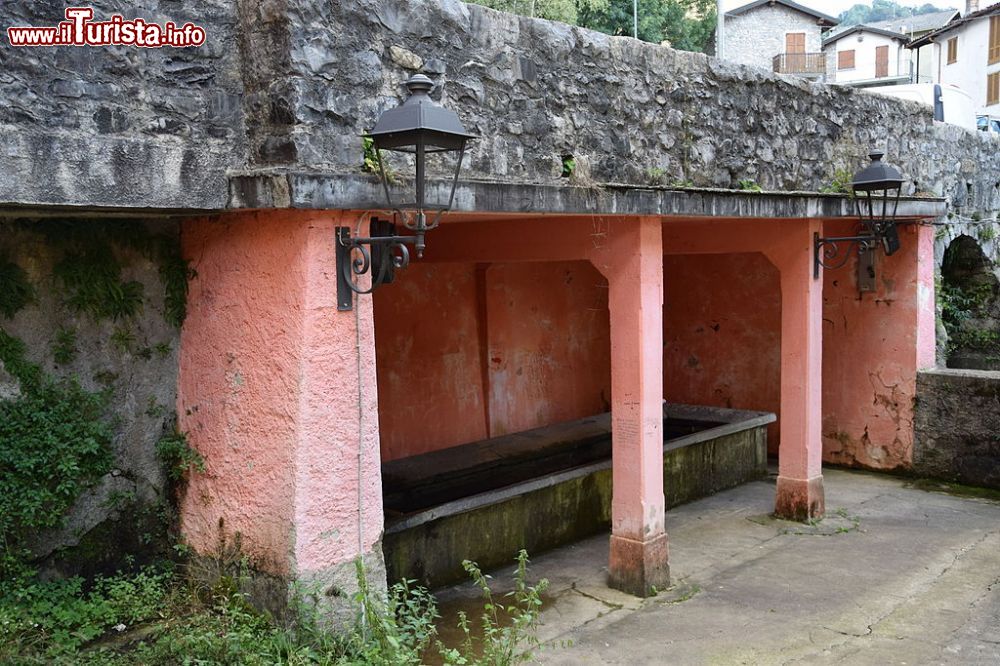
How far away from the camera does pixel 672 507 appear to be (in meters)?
8.31

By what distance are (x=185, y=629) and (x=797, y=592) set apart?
3998 millimetres

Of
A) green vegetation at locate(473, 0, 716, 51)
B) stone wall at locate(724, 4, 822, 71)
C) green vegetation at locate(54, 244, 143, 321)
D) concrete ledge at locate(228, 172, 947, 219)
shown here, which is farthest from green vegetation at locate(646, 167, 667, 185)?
stone wall at locate(724, 4, 822, 71)

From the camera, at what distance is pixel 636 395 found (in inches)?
233

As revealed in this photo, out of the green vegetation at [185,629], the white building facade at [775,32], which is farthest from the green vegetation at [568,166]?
the white building facade at [775,32]

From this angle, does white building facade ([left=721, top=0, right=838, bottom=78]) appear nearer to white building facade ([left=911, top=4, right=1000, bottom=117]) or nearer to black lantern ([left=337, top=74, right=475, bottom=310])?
white building facade ([left=911, top=4, right=1000, bottom=117])

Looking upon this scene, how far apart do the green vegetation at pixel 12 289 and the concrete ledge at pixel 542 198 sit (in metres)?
1.02

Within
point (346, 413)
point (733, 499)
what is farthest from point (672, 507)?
point (346, 413)

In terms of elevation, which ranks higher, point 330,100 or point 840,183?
point 330,100

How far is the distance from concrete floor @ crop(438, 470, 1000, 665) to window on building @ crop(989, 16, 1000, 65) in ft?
74.5

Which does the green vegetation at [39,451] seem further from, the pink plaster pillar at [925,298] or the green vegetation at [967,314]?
the green vegetation at [967,314]

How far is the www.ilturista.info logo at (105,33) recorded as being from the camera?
143 inches

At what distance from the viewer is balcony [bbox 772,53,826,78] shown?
32.2 meters

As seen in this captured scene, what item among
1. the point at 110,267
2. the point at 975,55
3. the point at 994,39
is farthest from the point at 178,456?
the point at 975,55

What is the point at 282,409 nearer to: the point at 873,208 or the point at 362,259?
the point at 362,259
